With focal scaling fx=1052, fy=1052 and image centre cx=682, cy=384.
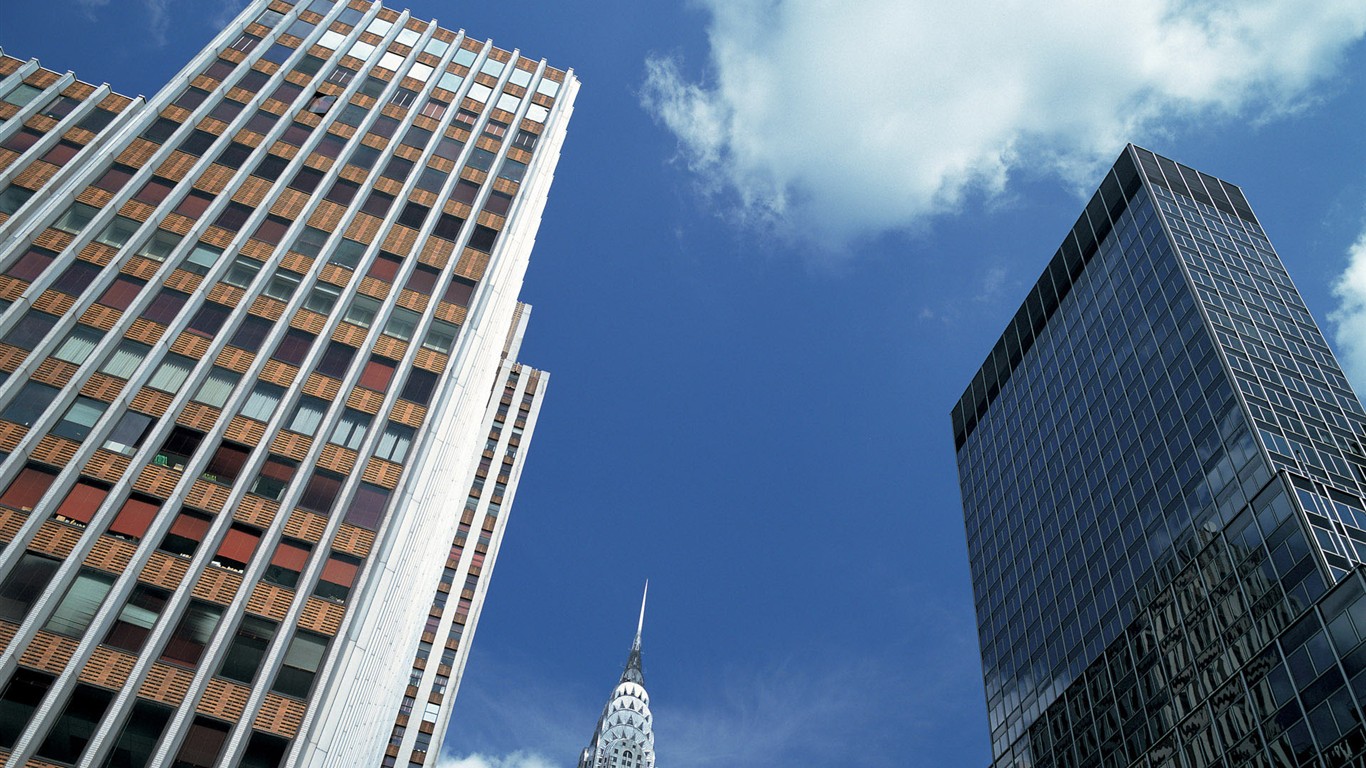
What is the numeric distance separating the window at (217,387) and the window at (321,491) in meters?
6.05

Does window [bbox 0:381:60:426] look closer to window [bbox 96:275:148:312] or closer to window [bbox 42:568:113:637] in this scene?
window [bbox 96:275:148:312]

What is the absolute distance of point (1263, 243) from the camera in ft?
316

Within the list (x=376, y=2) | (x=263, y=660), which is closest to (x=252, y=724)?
(x=263, y=660)

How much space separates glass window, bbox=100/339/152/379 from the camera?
49.2 metres

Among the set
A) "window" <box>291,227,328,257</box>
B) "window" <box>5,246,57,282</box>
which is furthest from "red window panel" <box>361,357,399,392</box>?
"window" <box>5,246,57,282</box>

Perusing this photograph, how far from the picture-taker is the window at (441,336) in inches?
2231

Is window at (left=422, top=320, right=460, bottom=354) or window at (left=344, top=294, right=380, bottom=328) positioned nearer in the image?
window at (left=344, top=294, right=380, bottom=328)

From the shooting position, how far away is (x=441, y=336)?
5731 centimetres

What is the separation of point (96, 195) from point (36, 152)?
15.4 ft

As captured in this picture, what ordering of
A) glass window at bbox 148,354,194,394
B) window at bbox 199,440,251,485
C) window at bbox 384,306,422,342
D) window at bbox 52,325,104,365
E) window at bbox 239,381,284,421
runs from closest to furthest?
window at bbox 199,440,251,485, window at bbox 52,325,104,365, glass window at bbox 148,354,194,394, window at bbox 239,381,284,421, window at bbox 384,306,422,342

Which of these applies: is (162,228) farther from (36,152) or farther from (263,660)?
(263,660)

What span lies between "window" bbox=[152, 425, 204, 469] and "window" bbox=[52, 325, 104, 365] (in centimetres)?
595

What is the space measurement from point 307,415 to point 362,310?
809cm

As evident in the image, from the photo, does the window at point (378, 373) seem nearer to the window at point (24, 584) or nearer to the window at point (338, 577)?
the window at point (338, 577)
